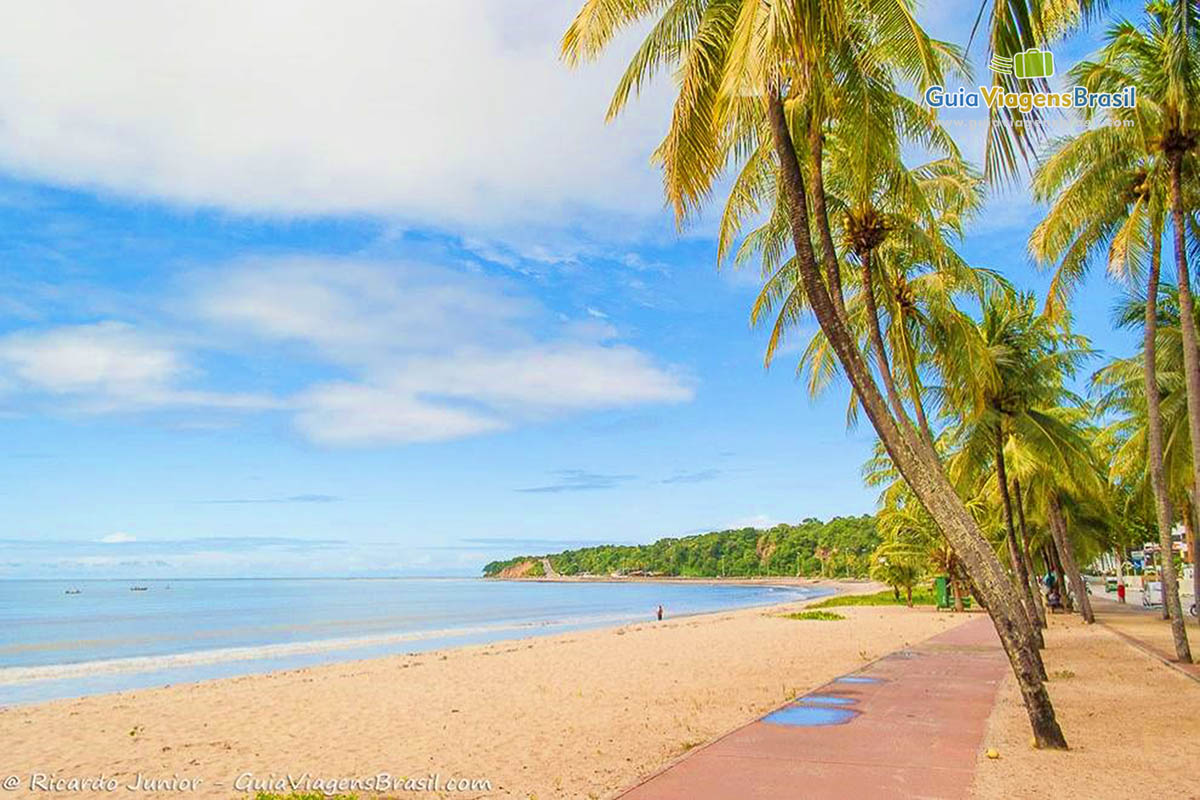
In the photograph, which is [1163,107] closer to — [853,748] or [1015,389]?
[1015,389]

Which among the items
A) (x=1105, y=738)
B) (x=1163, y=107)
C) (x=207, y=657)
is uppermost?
(x=1163, y=107)

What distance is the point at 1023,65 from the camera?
6.00m

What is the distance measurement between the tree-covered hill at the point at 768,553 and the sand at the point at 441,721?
107531 millimetres

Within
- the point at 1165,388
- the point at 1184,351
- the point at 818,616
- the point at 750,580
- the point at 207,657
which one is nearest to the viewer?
the point at 1184,351

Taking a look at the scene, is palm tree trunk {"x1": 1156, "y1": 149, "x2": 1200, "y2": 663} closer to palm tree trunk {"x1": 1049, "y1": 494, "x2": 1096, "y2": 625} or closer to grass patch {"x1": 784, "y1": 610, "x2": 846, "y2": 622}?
palm tree trunk {"x1": 1049, "y1": 494, "x2": 1096, "y2": 625}

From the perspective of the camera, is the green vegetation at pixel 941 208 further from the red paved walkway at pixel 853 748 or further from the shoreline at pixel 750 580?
the shoreline at pixel 750 580

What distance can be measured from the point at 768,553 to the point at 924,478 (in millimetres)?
160433

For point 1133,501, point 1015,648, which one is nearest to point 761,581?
point 1133,501

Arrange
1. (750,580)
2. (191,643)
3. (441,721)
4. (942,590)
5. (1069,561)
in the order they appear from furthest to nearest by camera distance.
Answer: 1. (750,580)
2. (942,590)
3. (191,643)
4. (1069,561)
5. (441,721)

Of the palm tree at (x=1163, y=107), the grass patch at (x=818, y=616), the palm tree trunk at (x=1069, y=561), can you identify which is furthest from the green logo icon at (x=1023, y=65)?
the grass patch at (x=818, y=616)

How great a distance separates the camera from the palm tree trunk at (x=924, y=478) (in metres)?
7.12

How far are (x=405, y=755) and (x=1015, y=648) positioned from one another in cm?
562

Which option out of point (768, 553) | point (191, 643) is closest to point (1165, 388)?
point (191, 643)

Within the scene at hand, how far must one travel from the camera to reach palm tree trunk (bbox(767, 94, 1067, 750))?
712 cm
